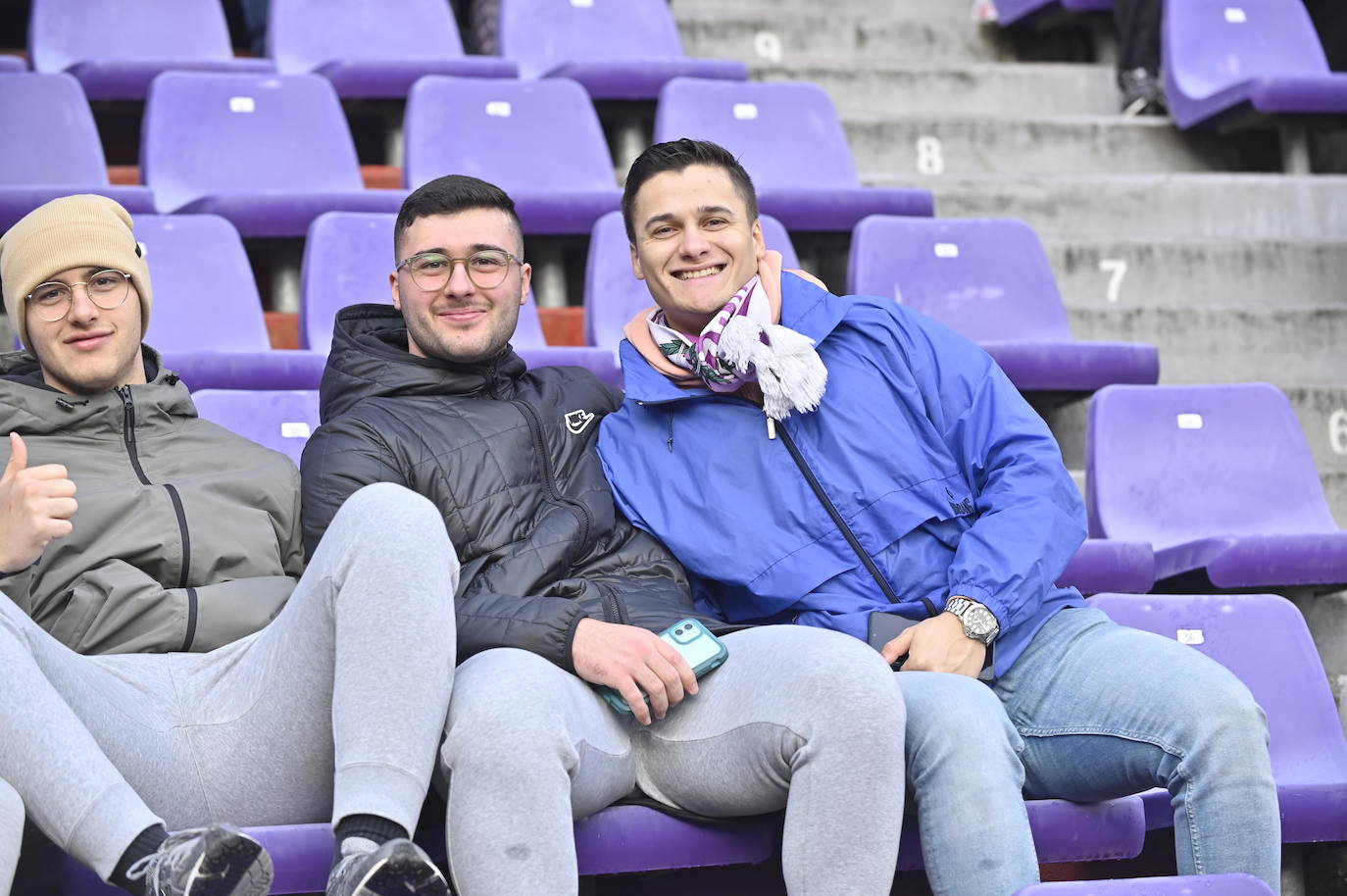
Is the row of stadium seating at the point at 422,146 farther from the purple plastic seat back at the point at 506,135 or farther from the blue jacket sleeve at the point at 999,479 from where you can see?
the blue jacket sleeve at the point at 999,479

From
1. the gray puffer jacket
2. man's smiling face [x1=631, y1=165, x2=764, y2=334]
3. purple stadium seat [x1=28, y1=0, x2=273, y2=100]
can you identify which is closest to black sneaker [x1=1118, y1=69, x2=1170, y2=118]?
purple stadium seat [x1=28, y1=0, x2=273, y2=100]

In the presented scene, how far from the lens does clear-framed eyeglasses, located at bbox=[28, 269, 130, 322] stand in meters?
2.04

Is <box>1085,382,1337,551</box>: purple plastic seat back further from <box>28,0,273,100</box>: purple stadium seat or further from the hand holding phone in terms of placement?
<box>28,0,273,100</box>: purple stadium seat

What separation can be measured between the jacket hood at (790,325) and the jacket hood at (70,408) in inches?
21.9

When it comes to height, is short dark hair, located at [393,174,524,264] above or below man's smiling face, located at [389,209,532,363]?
above

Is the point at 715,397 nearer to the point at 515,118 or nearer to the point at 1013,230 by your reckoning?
the point at 1013,230

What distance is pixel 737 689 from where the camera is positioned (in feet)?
5.80

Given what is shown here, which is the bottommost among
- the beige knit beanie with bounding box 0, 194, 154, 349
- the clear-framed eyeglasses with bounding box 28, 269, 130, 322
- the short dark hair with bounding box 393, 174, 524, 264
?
the clear-framed eyeglasses with bounding box 28, 269, 130, 322

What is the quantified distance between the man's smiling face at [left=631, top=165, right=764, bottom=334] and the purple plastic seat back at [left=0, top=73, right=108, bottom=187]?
5.14 ft

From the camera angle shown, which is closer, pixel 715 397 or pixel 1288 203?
pixel 715 397

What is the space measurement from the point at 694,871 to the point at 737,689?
13.7 inches

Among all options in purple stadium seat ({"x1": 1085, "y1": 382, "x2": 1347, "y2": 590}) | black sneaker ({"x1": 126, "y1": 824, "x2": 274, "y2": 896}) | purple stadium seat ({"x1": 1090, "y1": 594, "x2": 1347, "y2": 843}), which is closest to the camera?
black sneaker ({"x1": 126, "y1": 824, "x2": 274, "y2": 896})

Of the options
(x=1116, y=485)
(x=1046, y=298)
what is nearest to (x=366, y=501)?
(x=1116, y=485)

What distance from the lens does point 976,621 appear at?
1.92 meters
